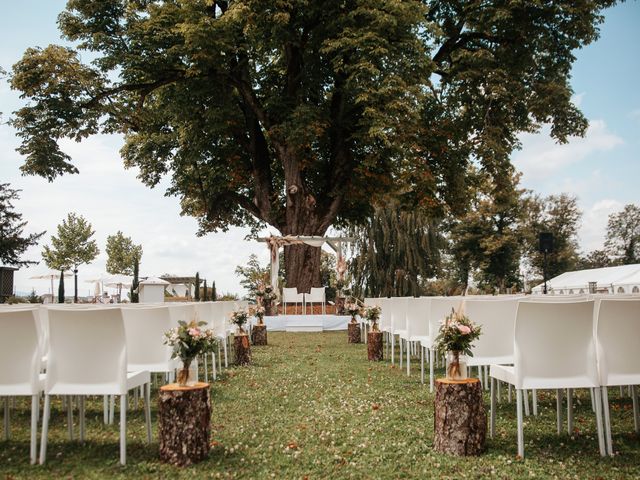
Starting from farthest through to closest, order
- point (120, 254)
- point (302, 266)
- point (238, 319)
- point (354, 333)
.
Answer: point (120, 254)
point (302, 266)
point (354, 333)
point (238, 319)

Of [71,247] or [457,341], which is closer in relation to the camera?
[457,341]

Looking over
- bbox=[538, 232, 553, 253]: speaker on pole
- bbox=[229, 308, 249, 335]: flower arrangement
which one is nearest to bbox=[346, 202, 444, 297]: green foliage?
bbox=[538, 232, 553, 253]: speaker on pole

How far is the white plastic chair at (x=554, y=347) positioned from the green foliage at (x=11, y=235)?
34.4 m

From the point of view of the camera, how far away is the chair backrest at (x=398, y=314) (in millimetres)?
9283

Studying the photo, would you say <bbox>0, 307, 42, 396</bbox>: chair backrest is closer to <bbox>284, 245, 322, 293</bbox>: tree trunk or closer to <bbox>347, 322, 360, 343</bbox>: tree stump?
<bbox>347, 322, 360, 343</bbox>: tree stump

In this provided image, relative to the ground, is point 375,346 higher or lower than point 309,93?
lower

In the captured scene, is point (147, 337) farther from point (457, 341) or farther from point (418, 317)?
point (418, 317)

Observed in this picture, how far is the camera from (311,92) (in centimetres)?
2192

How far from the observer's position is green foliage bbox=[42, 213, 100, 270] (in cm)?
4178

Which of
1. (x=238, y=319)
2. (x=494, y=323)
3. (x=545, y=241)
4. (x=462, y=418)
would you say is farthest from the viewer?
(x=545, y=241)

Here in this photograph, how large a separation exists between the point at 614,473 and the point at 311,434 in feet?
7.25

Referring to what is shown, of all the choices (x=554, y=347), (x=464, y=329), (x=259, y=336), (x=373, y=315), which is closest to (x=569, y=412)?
(x=554, y=347)

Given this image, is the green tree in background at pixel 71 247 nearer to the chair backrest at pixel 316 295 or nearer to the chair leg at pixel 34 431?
the chair backrest at pixel 316 295

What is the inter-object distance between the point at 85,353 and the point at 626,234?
56988 millimetres
